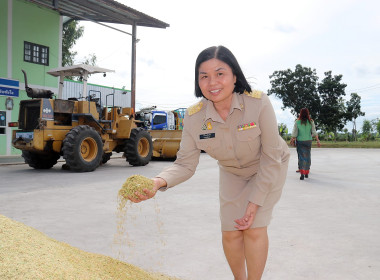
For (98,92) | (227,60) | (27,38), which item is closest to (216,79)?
(227,60)

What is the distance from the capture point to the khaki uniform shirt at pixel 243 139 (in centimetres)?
222

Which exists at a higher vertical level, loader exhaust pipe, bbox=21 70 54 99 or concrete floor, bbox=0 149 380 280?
loader exhaust pipe, bbox=21 70 54 99

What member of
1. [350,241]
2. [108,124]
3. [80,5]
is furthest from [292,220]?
[80,5]

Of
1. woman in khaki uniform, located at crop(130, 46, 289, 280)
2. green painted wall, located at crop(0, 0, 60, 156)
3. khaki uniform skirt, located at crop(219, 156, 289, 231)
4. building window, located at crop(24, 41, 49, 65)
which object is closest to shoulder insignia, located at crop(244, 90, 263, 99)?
woman in khaki uniform, located at crop(130, 46, 289, 280)

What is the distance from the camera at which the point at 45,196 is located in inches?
236

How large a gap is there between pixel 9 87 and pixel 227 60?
623 inches

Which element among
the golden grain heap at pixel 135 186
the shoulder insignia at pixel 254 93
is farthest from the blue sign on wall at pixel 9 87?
the shoulder insignia at pixel 254 93

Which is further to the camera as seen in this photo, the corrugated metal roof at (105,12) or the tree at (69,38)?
the tree at (69,38)

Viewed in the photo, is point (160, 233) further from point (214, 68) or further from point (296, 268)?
point (214, 68)

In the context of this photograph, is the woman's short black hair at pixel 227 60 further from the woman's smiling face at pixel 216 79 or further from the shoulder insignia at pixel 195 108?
the shoulder insignia at pixel 195 108

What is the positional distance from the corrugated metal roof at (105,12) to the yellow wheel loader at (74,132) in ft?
18.5

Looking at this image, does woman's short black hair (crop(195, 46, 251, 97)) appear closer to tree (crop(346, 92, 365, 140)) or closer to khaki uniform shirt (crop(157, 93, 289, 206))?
khaki uniform shirt (crop(157, 93, 289, 206))

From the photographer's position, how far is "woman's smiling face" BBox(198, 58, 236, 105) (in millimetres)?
2193

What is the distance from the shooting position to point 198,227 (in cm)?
409
